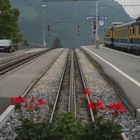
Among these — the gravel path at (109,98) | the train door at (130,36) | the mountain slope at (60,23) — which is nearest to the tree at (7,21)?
the train door at (130,36)

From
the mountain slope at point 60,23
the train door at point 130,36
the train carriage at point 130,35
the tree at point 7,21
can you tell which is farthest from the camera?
the mountain slope at point 60,23

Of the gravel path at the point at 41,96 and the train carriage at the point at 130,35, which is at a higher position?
the train carriage at the point at 130,35

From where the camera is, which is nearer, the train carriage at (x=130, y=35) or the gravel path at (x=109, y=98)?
the gravel path at (x=109, y=98)

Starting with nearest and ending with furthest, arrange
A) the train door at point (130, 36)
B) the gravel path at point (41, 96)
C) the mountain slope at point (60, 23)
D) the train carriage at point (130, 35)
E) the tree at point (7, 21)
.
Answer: the gravel path at point (41, 96) < the train carriage at point (130, 35) < the train door at point (130, 36) < the tree at point (7, 21) < the mountain slope at point (60, 23)

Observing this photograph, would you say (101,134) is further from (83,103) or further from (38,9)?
(38,9)

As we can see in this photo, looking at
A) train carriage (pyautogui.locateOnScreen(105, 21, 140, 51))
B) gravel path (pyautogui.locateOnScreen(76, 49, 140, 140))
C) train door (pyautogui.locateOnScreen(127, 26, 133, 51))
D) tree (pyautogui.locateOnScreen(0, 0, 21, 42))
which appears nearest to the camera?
gravel path (pyautogui.locateOnScreen(76, 49, 140, 140))

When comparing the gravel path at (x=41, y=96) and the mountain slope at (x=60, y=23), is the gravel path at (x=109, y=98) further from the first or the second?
the mountain slope at (x=60, y=23)

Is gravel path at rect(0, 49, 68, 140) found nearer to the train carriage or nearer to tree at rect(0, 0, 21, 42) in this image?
the train carriage

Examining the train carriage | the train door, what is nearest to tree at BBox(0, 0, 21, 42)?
the train carriage

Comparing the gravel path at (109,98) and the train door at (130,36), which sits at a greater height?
the train door at (130,36)

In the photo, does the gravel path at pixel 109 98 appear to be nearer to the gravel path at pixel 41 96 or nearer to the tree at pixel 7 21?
the gravel path at pixel 41 96

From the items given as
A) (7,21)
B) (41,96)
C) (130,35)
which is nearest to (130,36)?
(130,35)

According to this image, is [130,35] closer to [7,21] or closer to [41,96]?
[41,96]

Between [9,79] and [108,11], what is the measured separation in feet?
395
